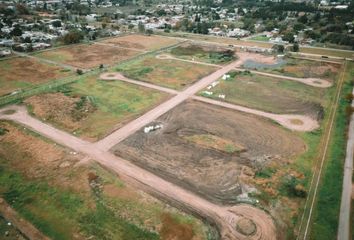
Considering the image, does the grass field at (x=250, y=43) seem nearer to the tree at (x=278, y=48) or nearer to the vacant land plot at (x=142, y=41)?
the tree at (x=278, y=48)

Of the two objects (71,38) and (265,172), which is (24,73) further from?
(265,172)

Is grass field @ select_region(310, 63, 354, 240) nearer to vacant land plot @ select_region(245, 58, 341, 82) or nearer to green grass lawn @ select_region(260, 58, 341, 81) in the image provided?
green grass lawn @ select_region(260, 58, 341, 81)

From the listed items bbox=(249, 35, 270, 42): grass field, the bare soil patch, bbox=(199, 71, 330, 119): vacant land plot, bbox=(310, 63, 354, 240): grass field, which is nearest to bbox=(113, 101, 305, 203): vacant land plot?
bbox=(310, 63, 354, 240): grass field

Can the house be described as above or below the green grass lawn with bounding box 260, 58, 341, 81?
below

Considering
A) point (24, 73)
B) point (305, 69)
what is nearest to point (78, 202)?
point (24, 73)

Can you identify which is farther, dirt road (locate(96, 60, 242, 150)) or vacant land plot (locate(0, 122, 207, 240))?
dirt road (locate(96, 60, 242, 150))

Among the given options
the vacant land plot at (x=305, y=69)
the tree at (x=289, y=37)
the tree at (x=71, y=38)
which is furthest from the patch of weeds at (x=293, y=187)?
the tree at (x=71, y=38)
